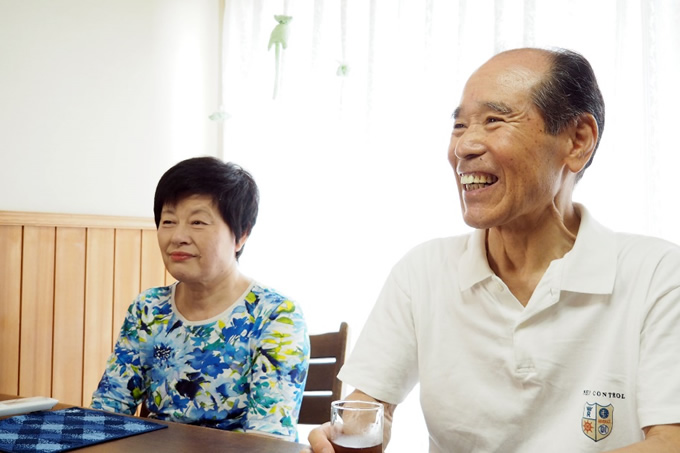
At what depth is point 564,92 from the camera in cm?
127

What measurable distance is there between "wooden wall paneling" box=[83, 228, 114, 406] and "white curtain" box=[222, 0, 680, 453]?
71 cm

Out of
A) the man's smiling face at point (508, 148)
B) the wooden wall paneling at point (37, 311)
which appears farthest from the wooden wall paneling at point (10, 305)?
the man's smiling face at point (508, 148)

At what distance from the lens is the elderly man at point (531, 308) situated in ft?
3.82

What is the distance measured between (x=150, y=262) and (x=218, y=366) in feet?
4.73

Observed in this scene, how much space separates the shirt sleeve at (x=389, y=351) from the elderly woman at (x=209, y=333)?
34 cm

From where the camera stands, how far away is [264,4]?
3.27 m

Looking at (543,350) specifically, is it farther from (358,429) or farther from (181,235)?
(181,235)

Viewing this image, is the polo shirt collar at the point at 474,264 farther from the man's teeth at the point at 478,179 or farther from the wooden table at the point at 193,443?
the wooden table at the point at 193,443

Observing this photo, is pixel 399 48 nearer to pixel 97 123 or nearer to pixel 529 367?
pixel 97 123

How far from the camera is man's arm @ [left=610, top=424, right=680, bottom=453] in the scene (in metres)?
1.03

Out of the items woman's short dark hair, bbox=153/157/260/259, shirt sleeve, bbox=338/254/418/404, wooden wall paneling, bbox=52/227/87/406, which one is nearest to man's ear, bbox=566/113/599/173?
shirt sleeve, bbox=338/254/418/404

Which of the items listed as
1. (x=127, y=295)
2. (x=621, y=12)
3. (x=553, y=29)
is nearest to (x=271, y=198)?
(x=127, y=295)

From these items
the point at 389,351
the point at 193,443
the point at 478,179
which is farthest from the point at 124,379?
the point at 478,179

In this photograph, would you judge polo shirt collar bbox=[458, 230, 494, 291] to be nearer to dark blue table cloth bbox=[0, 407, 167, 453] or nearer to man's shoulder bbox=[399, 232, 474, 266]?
man's shoulder bbox=[399, 232, 474, 266]
